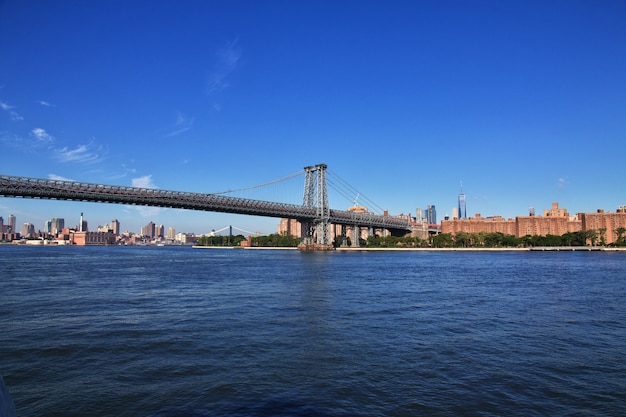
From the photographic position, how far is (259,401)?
19.9 ft

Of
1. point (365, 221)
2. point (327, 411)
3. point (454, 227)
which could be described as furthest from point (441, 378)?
point (454, 227)

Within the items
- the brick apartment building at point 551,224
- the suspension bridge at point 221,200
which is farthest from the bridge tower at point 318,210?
the brick apartment building at point 551,224

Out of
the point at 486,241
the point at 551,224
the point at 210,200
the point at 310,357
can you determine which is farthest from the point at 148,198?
the point at 551,224

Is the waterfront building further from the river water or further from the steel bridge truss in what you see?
the river water

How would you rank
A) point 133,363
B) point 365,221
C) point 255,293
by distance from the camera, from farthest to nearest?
point 365,221
point 255,293
point 133,363

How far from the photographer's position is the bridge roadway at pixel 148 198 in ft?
162

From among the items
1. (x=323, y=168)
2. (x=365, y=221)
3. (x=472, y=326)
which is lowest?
(x=472, y=326)

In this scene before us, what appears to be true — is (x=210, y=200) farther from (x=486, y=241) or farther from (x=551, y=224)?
(x=551, y=224)

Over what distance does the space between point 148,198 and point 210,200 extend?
12.0 m

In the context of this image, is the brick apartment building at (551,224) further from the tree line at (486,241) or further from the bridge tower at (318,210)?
the bridge tower at (318,210)

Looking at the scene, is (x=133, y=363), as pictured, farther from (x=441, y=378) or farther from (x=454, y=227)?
(x=454, y=227)

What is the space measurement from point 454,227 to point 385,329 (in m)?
161

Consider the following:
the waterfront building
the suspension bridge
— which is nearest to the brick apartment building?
the waterfront building

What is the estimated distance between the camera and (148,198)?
5906cm
